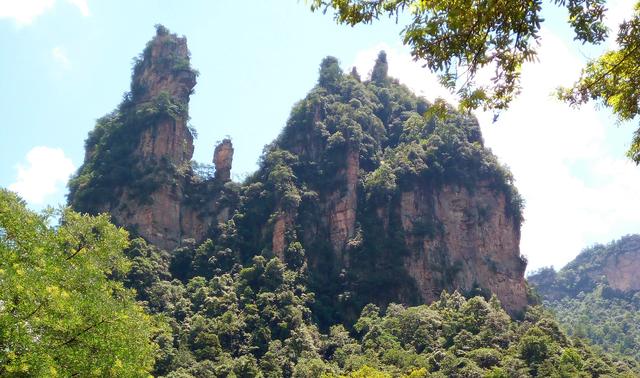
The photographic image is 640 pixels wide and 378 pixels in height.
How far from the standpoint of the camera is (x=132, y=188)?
2069 inches

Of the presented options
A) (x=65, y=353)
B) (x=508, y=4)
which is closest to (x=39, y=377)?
(x=65, y=353)

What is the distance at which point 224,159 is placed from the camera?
193ft

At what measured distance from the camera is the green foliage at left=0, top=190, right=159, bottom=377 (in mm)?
10008

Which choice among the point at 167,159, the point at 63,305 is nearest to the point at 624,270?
the point at 167,159

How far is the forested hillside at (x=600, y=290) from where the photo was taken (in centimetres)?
7969

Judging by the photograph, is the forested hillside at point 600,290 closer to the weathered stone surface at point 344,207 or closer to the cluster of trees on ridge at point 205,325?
the weathered stone surface at point 344,207

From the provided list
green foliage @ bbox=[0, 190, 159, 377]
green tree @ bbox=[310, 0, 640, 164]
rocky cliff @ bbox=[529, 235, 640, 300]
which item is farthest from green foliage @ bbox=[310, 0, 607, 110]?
rocky cliff @ bbox=[529, 235, 640, 300]

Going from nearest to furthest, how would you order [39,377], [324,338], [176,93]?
[39,377]
[324,338]
[176,93]

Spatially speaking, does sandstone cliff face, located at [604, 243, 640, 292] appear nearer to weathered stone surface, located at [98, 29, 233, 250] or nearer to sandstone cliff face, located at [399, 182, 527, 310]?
sandstone cliff face, located at [399, 182, 527, 310]

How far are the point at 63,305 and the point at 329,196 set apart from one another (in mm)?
45422

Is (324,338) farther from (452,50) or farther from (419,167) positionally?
(452,50)

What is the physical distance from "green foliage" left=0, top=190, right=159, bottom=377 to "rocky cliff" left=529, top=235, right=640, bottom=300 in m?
98.1

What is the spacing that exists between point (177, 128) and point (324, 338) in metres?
26.1

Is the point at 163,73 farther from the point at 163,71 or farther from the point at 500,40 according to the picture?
the point at 500,40
